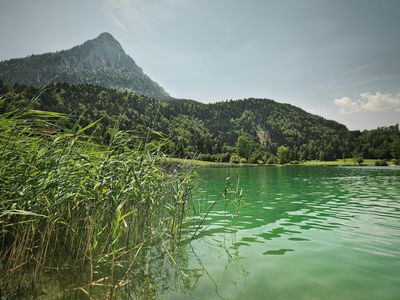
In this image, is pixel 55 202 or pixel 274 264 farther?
pixel 274 264

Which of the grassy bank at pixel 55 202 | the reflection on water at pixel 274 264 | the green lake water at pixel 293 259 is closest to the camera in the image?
the grassy bank at pixel 55 202

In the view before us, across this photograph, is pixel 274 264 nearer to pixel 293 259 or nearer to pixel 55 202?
pixel 293 259

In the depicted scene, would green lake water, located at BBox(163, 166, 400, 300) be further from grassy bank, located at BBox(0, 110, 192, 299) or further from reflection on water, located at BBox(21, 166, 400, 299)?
grassy bank, located at BBox(0, 110, 192, 299)

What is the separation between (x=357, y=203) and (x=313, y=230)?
10.0 m

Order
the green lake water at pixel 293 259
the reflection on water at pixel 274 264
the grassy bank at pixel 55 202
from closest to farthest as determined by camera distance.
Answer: the grassy bank at pixel 55 202, the reflection on water at pixel 274 264, the green lake water at pixel 293 259

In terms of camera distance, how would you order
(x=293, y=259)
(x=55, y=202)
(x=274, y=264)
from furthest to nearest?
(x=293, y=259) < (x=274, y=264) < (x=55, y=202)

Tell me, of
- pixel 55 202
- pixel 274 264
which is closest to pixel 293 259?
pixel 274 264

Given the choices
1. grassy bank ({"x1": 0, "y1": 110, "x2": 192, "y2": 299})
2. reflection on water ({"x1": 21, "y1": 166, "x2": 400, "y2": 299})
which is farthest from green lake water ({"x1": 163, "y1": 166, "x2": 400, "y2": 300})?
grassy bank ({"x1": 0, "y1": 110, "x2": 192, "y2": 299})

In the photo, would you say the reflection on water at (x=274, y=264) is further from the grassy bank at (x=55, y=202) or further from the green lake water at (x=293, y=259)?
the grassy bank at (x=55, y=202)

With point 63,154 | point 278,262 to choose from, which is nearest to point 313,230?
point 278,262

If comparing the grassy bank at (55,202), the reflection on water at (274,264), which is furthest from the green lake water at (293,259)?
the grassy bank at (55,202)

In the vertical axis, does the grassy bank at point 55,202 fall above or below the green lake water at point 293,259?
above

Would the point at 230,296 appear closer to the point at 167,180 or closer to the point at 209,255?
the point at 209,255

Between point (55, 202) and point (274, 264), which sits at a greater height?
point (55, 202)
